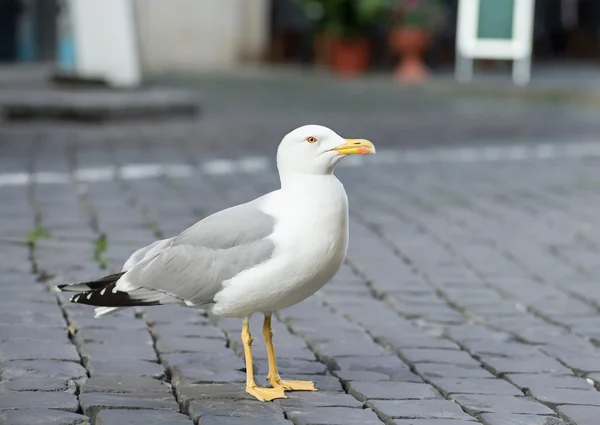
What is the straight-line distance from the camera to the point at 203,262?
416cm

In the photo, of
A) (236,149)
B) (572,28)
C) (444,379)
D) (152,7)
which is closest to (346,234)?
(444,379)

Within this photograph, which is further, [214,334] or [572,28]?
[572,28]

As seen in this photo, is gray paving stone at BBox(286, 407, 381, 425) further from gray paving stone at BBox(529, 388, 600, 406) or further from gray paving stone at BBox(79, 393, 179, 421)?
gray paving stone at BBox(529, 388, 600, 406)

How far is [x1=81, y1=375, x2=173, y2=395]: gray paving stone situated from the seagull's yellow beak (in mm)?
961

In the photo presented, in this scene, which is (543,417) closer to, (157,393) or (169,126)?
(157,393)

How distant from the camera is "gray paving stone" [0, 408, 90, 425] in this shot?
12.4 ft

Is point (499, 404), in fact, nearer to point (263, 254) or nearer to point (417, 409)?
point (417, 409)

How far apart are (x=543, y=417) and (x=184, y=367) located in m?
1.25

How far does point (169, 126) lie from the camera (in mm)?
12641

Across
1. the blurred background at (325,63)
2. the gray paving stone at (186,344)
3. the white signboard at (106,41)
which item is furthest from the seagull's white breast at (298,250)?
the white signboard at (106,41)

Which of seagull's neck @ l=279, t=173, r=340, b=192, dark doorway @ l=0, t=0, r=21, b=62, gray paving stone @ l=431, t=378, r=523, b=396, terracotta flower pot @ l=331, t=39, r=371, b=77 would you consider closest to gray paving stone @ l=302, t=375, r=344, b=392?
gray paving stone @ l=431, t=378, r=523, b=396

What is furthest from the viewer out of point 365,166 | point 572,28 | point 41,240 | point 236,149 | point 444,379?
point 572,28

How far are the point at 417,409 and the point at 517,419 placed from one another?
0.31 metres

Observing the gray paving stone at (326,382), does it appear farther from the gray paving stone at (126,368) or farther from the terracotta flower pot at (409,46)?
the terracotta flower pot at (409,46)
